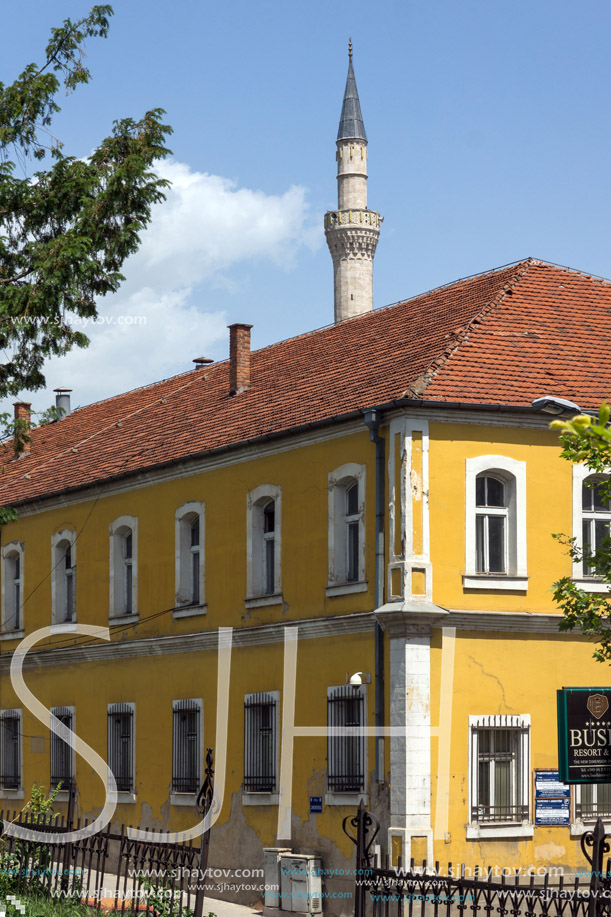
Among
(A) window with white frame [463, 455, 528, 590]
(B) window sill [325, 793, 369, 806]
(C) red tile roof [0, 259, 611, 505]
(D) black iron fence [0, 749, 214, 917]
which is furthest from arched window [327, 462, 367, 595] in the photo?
(D) black iron fence [0, 749, 214, 917]

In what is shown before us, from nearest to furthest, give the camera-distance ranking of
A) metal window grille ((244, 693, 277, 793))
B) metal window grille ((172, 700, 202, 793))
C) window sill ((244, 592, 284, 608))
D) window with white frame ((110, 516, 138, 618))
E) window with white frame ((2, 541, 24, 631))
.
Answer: metal window grille ((244, 693, 277, 793))
window sill ((244, 592, 284, 608))
metal window grille ((172, 700, 202, 793))
window with white frame ((110, 516, 138, 618))
window with white frame ((2, 541, 24, 631))

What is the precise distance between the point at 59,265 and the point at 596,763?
382 inches

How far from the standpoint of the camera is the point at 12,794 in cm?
3450

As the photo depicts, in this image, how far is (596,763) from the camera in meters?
20.1

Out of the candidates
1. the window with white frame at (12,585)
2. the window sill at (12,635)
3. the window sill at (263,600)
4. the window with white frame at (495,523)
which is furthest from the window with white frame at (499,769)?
the window with white frame at (12,585)

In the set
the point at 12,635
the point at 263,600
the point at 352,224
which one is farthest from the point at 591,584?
the point at 352,224

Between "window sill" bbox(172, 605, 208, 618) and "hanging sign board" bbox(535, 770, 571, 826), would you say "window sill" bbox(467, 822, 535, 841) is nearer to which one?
"hanging sign board" bbox(535, 770, 571, 826)

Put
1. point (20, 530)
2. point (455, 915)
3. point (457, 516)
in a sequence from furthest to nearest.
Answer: point (20, 530) → point (457, 516) → point (455, 915)

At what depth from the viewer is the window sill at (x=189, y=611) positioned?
1119 inches

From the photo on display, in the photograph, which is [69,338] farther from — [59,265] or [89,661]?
[89,661]

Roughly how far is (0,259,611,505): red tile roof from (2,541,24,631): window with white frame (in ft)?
3.88

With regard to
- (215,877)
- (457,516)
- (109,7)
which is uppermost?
(109,7)

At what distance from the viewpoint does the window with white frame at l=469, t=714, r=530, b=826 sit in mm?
23062

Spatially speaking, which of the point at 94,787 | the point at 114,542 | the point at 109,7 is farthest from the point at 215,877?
the point at 109,7
